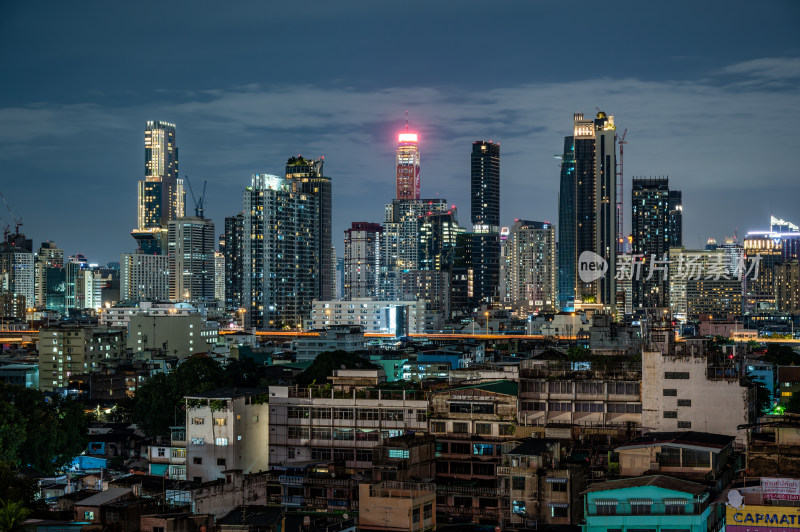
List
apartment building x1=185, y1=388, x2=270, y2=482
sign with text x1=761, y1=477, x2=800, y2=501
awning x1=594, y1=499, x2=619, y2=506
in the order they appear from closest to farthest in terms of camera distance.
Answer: sign with text x1=761, y1=477, x2=800, y2=501 → awning x1=594, y1=499, x2=619, y2=506 → apartment building x1=185, y1=388, x2=270, y2=482

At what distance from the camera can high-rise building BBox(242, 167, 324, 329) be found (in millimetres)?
165125

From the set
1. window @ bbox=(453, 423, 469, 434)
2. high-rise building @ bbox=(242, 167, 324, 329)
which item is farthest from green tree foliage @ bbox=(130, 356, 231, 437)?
high-rise building @ bbox=(242, 167, 324, 329)

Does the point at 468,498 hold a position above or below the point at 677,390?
below

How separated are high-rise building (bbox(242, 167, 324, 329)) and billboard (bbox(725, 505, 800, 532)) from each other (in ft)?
458

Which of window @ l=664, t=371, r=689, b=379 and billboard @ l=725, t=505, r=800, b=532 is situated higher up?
window @ l=664, t=371, r=689, b=379

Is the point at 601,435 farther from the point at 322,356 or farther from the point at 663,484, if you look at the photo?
the point at 322,356

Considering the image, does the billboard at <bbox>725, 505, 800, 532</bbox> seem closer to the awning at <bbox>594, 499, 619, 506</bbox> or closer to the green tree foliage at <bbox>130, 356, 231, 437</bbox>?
the awning at <bbox>594, 499, 619, 506</bbox>

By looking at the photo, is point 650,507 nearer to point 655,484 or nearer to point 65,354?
point 655,484

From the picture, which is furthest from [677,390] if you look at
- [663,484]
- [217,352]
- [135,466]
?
[217,352]

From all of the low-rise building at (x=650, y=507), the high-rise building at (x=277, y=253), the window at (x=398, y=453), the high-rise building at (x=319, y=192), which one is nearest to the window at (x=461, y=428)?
the window at (x=398, y=453)

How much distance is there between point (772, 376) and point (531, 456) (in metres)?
45.7

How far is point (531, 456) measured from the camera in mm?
32375

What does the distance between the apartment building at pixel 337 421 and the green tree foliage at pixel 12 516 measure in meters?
15.8

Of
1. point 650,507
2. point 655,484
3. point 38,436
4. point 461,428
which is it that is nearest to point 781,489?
point 655,484
